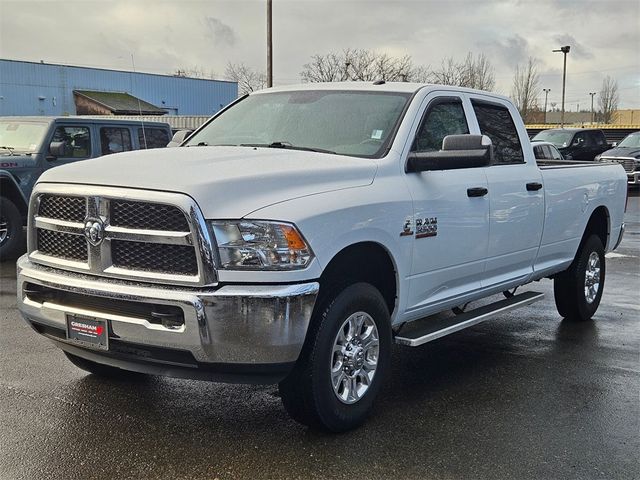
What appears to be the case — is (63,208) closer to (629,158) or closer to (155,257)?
(155,257)

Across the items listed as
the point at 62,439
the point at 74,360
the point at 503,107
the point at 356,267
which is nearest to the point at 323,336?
the point at 356,267

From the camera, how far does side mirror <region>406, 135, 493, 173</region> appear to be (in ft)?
14.6

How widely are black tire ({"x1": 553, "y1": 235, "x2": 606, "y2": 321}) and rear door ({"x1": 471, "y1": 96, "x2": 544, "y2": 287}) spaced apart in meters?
1.12

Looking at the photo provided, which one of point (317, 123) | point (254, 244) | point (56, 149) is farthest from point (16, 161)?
point (254, 244)

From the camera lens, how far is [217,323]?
3486mm

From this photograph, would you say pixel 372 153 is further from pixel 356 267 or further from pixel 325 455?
pixel 325 455

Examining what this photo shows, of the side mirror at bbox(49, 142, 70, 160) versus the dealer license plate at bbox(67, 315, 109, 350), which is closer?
the dealer license plate at bbox(67, 315, 109, 350)

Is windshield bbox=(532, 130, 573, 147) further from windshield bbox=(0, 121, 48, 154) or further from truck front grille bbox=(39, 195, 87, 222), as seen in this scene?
truck front grille bbox=(39, 195, 87, 222)

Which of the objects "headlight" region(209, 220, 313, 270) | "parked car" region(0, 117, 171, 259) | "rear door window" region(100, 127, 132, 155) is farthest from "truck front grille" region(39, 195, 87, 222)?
"rear door window" region(100, 127, 132, 155)

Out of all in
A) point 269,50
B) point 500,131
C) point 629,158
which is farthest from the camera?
point 269,50

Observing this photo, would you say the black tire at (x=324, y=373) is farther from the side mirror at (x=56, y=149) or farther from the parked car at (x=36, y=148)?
the side mirror at (x=56, y=149)

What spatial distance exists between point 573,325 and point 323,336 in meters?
3.93

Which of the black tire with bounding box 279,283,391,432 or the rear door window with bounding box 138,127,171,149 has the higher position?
the rear door window with bounding box 138,127,171,149

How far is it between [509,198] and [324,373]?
2.36 meters
